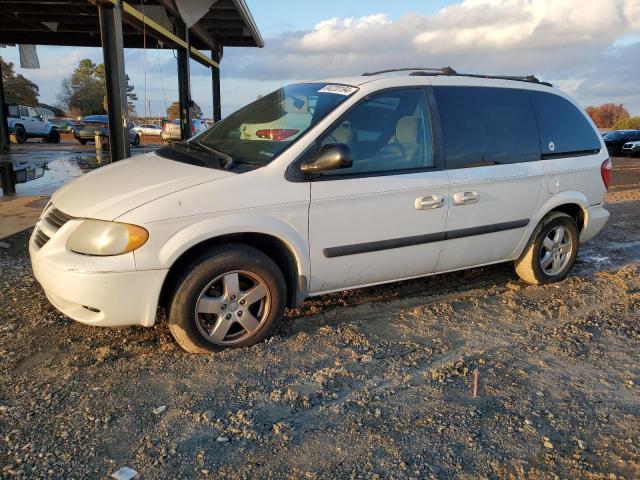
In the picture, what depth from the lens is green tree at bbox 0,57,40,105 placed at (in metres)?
52.5

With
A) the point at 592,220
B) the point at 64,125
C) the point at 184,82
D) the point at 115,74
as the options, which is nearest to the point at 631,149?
the point at 184,82

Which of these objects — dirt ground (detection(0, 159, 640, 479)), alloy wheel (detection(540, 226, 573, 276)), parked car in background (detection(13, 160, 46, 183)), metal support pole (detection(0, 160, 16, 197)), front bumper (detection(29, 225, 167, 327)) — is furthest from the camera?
parked car in background (detection(13, 160, 46, 183))

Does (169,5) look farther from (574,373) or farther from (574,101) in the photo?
(574,373)

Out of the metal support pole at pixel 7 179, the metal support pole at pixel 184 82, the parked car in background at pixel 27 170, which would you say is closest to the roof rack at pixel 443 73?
the metal support pole at pixel 7 179

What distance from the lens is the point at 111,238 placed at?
2971 mm

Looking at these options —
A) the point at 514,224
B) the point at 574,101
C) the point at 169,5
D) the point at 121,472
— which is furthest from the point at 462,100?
the point at 169,5

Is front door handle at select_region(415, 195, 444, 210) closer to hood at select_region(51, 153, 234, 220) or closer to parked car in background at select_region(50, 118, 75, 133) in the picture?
hood at select_region(51, 153, 234, 220)

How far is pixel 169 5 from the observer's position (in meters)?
12.1

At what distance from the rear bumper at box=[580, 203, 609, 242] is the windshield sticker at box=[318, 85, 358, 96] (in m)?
2.75

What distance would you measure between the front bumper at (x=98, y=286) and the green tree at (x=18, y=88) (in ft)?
188

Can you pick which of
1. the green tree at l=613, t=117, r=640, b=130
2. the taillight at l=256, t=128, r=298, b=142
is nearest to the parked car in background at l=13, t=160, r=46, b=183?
the taillight at l=256, t=128, r=298, b=142

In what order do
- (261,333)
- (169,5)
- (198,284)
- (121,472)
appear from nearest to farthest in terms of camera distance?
(121,472) < (198,284) < (261,333) < (169,5)

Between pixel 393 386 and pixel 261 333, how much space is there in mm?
952

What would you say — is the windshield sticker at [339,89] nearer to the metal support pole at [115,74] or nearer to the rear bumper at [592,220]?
the rear bumper at [592,220]
